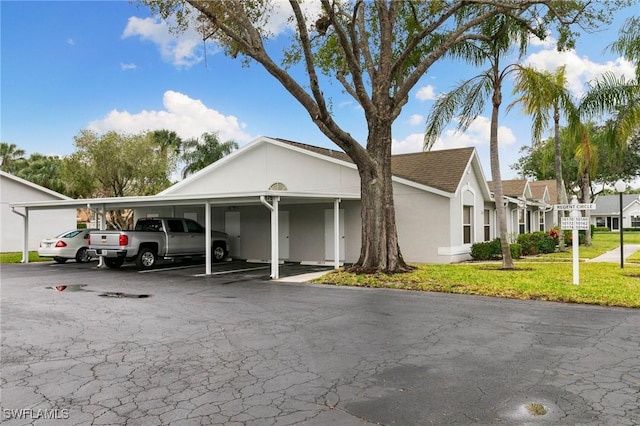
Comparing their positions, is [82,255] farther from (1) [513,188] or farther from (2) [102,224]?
(1) [513,188]

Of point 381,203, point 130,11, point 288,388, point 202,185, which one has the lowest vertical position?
point 288,388

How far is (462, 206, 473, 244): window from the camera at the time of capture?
748 inches

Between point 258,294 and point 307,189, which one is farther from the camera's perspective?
point 307,189

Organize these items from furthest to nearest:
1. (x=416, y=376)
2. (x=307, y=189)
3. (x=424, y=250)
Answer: (x=307, y=189)
(x=424, y=250)
(x=416, y=376)

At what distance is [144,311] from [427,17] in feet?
43.7

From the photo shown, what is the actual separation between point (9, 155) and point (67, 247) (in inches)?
1095

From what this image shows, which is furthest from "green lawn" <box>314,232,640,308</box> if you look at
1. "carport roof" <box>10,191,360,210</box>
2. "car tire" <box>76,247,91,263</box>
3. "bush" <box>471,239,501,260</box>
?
"car tire" <box>76,247,91,263</box>

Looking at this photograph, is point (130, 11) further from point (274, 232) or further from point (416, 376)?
point (416, 376)

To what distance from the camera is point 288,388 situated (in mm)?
4770

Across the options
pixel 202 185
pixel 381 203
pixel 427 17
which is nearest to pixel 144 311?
pixel 381 203

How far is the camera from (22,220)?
88.8ft

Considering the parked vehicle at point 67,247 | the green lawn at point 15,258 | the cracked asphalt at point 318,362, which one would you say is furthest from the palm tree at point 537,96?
the green lawn at point 15,258

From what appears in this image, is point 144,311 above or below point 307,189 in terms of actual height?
below

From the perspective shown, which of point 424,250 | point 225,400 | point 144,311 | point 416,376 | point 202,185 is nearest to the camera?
point 225,400
